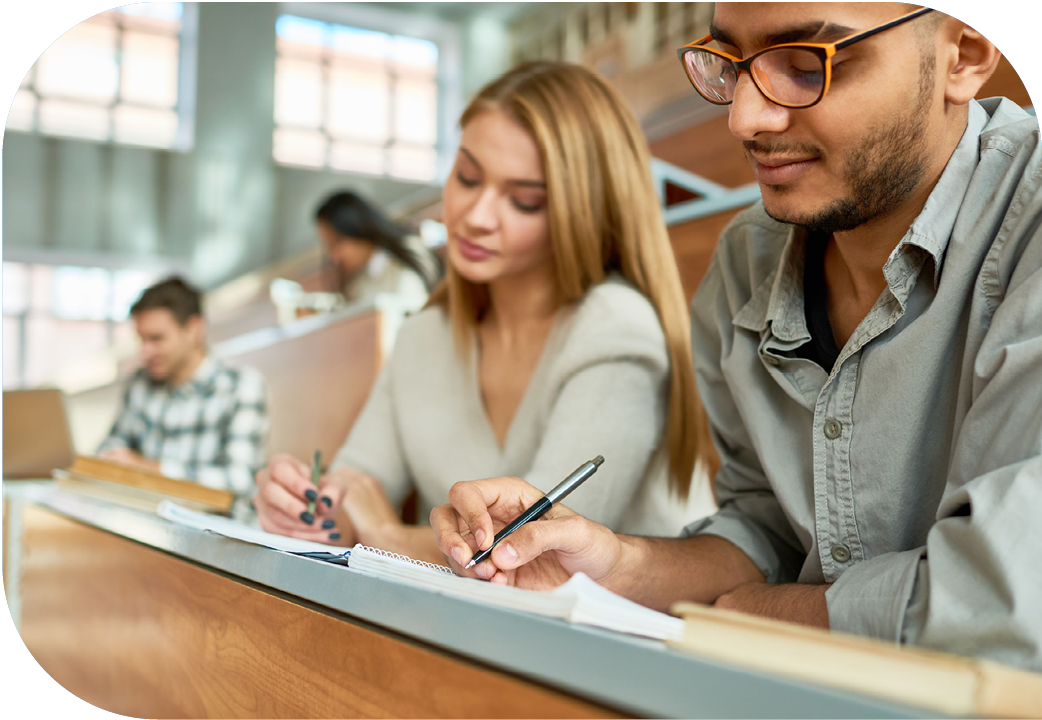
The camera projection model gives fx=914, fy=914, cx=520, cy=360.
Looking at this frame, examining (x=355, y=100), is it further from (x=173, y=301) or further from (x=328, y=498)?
(x=328, y=498)

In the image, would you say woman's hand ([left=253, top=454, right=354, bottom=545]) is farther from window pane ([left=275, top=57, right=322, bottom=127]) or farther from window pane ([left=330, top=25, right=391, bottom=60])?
window pane ([left=330, top=25, right=391, bottom=60])

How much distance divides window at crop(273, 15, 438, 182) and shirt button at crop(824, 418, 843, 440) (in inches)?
299

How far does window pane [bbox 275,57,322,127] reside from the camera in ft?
25.4

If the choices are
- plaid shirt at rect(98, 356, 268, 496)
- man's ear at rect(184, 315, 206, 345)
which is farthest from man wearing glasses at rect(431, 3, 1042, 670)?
man's ear at rect(184, 315, 206, 345)

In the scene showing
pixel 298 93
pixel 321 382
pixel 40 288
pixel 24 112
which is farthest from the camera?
pixel 298 93

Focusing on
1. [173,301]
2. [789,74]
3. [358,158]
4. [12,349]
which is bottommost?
[12,349]

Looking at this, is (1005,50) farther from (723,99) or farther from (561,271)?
(561,271)

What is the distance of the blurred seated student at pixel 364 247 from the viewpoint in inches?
128

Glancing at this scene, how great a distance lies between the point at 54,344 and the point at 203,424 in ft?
16.7

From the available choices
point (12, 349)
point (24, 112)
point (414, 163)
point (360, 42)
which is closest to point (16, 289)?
point (12, 349)

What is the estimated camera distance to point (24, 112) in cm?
699

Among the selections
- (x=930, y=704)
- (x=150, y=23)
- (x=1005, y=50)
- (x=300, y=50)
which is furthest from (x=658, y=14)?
(x=930, y=704)

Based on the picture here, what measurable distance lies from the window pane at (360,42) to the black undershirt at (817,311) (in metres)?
7.83

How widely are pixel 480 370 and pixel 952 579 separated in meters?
0.82
